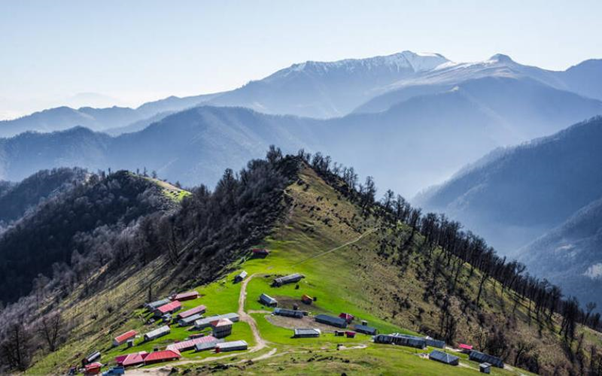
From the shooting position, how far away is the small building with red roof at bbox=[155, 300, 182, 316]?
11331cm

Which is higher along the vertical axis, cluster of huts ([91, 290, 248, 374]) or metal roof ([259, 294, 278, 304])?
metal roof ([259, 294, 278, 304])

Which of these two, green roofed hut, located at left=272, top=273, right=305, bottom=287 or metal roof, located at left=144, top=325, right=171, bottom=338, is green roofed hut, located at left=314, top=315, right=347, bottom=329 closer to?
green roofed hut, located at left=272, top=273, right=305, bottom=287

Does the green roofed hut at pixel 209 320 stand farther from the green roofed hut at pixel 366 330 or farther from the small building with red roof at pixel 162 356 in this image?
the green roofed hut at pixel 366 330

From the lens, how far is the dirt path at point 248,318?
91.6 meters

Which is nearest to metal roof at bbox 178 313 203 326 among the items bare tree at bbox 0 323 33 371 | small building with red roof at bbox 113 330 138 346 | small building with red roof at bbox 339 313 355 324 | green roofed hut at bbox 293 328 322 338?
small building with red roof at bbox 113 330 138 346

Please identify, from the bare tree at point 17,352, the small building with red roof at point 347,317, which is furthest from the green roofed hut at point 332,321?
the bare tree at point 17,352

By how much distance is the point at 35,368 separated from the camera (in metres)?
120

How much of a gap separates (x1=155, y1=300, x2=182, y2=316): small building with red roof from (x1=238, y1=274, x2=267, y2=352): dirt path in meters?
15.4

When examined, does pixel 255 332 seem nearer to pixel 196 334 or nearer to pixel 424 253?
pixel 196 334

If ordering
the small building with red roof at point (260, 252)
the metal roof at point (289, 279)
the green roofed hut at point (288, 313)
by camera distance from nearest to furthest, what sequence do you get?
1. the green roofed hut at point (288, 313)
2. the metal roof at point (289, 279)
3. the small building with red roof at point (260, 252)

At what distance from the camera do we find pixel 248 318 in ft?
350

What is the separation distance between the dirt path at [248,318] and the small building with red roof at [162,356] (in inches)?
553

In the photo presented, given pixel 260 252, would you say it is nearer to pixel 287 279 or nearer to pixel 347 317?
pixel 287 279

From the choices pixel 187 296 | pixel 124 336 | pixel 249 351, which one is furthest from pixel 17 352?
pixel 249 351
